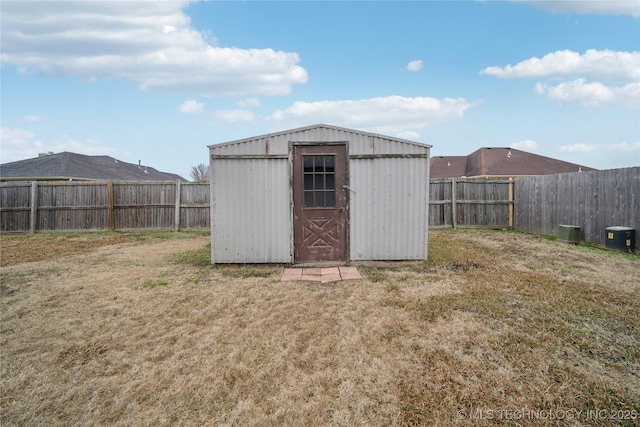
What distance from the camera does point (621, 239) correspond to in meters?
7.13

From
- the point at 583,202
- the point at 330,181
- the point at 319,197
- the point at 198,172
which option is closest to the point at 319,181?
the point at 330,181

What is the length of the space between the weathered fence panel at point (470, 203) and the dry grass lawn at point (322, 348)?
616 centimetres

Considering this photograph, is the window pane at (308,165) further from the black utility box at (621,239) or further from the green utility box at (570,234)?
the green utility box at (570,234)

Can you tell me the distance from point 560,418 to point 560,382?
502 mm

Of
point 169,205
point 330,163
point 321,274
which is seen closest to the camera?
point 321,274

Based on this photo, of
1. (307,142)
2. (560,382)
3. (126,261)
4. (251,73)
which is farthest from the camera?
(251,73)

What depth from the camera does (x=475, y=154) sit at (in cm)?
2536

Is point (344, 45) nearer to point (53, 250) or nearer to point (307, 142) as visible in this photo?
point (307, 142)

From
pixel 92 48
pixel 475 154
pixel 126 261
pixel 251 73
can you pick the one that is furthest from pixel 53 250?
pixel 475 154

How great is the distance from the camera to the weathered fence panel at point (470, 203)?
1162 cm

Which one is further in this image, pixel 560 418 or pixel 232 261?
pixel 232 261

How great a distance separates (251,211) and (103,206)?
8.45 meters

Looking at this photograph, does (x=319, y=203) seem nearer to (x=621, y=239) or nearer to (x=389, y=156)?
(x=389, y=156)

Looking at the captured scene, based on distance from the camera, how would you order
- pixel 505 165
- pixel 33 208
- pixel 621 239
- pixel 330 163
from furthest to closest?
pixel 505 165 < pixel 33 208 < pixel 621 239 < pixel 330 163
